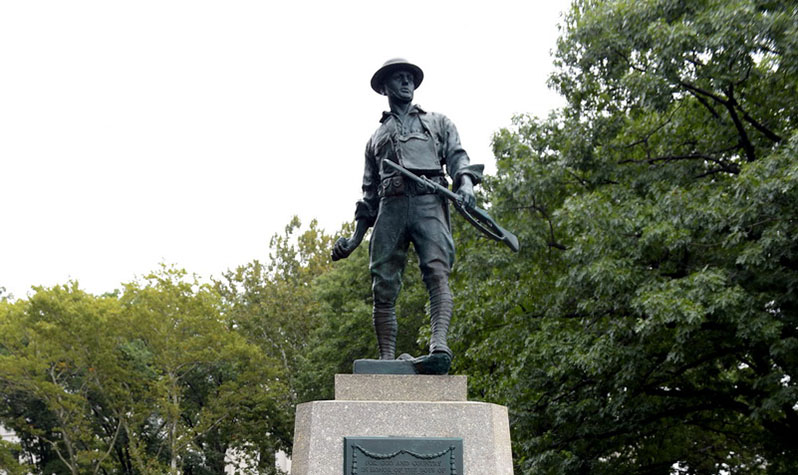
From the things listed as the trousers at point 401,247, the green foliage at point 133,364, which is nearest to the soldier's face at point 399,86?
the trousers at point 401,247

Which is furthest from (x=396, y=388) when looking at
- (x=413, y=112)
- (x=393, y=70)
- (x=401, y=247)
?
(x=393, y=70)

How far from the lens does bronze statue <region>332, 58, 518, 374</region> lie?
6.96 meters

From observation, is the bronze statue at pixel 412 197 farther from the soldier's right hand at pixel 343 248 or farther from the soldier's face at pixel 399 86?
the soldier's right hand at pixel 343 248

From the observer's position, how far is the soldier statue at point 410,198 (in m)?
6.98

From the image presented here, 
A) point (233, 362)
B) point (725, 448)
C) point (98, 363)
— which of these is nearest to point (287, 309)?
point (233, 362)

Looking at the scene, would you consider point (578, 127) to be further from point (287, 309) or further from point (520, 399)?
point (287, 309)

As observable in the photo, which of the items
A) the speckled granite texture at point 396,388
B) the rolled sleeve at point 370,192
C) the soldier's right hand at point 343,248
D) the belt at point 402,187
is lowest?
the speckled granite texture at point 396,388

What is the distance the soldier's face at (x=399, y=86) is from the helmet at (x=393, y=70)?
41 millimetres

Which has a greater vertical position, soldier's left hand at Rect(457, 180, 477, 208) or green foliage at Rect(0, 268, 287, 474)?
green foliage at Rect(0, 268, 287, 474)

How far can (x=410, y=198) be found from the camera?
23.3 feet

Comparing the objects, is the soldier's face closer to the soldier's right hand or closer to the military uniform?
the military uniform

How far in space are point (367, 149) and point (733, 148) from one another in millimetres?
9120

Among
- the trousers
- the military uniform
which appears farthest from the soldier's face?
the trousers

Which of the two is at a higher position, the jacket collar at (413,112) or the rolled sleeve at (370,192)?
the jacket collar at (413,112)
